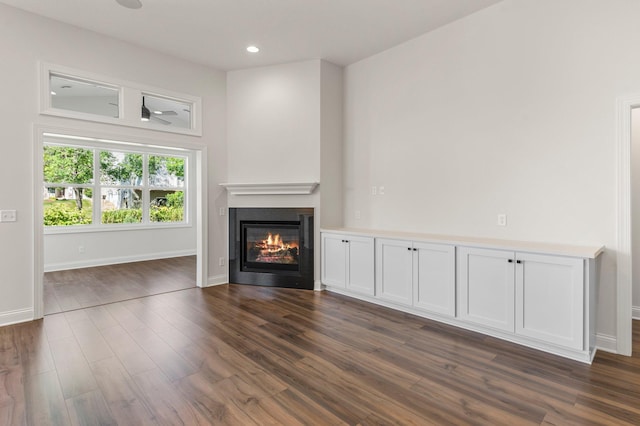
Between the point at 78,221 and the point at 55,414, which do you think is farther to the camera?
the point at 78,221

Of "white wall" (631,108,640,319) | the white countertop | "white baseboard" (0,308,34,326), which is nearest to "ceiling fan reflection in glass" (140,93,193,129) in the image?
"white baseboard" (0,308,34,326)

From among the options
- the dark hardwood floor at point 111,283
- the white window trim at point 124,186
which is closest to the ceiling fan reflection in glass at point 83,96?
the white window trim at point 124,186

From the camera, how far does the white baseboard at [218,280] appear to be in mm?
5220

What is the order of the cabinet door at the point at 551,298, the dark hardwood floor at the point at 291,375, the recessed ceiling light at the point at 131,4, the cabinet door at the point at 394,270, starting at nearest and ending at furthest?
the dark hardwood floor at the point at 291,375 → the cabinet door at the point at 551,298 → the recessed ceiling light at the point at 131,4 → the cabinet door at the point at 394,270

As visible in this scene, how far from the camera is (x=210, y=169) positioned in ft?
17.1

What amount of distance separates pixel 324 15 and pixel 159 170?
5.73 meters

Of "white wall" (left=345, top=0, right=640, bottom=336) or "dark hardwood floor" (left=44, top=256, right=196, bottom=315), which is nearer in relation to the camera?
"white wall" (left=345, top=0, right=640, bottom=336)

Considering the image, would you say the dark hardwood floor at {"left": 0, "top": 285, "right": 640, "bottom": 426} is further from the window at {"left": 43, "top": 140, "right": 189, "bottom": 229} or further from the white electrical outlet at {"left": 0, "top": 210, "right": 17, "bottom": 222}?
the window at {"left": 43, "top": 140, "right": 189, "bottom": 229}

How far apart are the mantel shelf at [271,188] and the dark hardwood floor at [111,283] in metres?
1.66

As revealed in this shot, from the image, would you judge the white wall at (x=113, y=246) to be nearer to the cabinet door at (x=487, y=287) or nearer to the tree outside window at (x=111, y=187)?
the tree outside window at (x=111, y=187)

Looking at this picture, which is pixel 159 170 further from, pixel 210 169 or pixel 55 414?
pixel 55 414

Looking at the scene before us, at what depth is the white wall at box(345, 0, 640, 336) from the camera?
294 centimetres

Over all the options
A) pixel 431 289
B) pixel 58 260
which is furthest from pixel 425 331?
pixel 58 260

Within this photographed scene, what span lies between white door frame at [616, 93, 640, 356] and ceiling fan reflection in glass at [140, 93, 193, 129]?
198 inches
